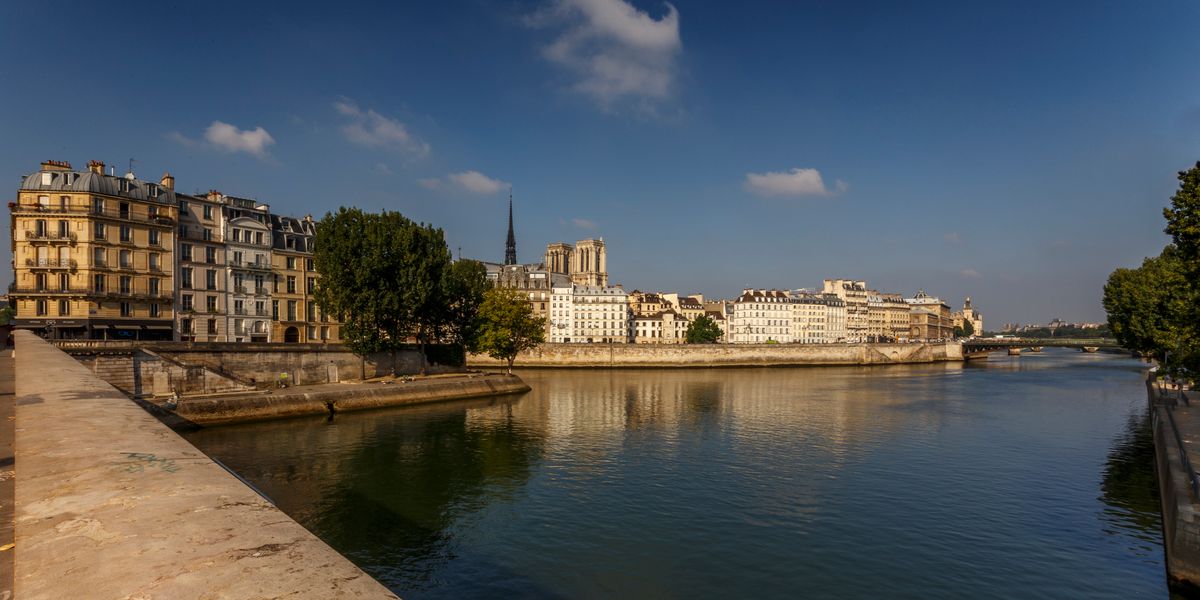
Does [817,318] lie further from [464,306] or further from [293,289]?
[293,289]

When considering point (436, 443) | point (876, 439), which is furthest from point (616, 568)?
point (876, 439)

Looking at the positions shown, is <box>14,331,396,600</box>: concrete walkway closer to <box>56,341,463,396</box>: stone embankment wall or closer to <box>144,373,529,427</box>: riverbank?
<box>144,373,529,427</box>: riverbank

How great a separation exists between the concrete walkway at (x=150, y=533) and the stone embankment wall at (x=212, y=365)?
38.7 m

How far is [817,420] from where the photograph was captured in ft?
151

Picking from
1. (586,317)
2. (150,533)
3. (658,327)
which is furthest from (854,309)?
(150,533)

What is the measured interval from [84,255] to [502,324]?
36.4 metres

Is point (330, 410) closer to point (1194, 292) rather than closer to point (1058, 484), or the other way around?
point (1058, 484)

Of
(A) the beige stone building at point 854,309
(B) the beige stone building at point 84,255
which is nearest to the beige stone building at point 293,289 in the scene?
(B) the beige stone building at point 84,255

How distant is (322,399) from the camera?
1793 inches

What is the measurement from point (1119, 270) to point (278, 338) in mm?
105581

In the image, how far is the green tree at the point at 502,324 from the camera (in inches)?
2640

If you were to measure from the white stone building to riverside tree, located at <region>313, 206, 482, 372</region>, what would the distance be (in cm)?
8084

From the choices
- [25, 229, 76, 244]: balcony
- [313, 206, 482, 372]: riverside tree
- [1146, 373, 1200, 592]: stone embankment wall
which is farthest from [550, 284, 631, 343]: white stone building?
[1146, 373, 1200, 592]: stone embankment wall

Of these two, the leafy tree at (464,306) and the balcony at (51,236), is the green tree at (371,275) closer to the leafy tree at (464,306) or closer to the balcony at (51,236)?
the leafy tree at (464,306)
